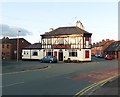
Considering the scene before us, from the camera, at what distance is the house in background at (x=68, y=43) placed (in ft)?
209

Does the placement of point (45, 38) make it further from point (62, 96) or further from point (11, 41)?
point (62, 96)

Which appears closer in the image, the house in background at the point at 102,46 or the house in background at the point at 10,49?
the house in background at the point at 10,49

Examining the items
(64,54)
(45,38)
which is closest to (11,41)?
(45,38)

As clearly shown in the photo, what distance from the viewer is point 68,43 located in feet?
216

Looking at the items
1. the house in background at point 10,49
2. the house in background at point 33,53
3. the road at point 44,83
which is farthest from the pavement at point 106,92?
the house in background at point 10,49

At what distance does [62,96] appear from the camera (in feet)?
41.9

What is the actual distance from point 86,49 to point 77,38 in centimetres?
343

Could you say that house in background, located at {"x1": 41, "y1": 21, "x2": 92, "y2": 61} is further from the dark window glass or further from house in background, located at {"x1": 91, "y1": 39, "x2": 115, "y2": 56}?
house in background, located at {"x1": 91, "y1": 39, "x2": 115, "y2": 56}

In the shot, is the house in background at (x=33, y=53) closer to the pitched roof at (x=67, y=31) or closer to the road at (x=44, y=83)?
the pitched roof at (x=67, y=31)

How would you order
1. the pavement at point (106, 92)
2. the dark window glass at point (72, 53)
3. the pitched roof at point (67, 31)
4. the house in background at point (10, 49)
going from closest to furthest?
the pavement at point (106, 92) → the dark window glass at point (72, 53) → the pitched roof at point (67, 31) → the house in background at point (10, 49)

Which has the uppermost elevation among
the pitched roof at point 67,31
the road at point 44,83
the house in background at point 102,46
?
the pitched roof at point 67,31

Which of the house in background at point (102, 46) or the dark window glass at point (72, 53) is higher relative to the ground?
the house in background at point (102, 46)

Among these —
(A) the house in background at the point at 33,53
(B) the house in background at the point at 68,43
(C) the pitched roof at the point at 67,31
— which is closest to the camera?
(B) the house in background at the point at 68,43

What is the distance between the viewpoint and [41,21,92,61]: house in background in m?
63.6
